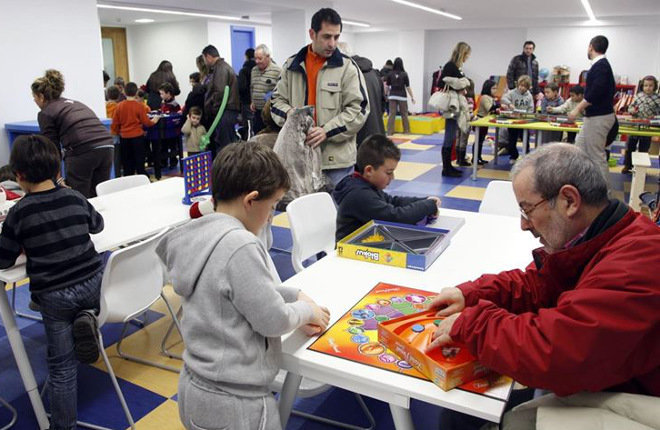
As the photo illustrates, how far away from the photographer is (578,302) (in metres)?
1.17

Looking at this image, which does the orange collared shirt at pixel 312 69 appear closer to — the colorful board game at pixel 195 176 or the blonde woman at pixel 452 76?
the colorful board game at pixel 195 176

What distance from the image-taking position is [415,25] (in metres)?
16.6

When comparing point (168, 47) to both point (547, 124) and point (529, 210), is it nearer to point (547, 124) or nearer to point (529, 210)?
point (547, 124)

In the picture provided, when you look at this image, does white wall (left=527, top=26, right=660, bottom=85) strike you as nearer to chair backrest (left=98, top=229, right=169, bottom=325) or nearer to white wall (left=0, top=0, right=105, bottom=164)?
white wall (left=0, top=0, right=105, bottom=164)

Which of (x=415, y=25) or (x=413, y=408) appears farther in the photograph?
(x=415, y=25)

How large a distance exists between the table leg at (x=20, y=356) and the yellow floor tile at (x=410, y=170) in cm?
584

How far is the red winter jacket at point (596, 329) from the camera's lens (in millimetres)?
1126

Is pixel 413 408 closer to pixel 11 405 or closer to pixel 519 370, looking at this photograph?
pixel 519 370

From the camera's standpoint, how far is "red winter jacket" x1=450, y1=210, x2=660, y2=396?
1.13 m

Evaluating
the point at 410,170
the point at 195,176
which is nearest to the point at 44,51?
the point at 195,176

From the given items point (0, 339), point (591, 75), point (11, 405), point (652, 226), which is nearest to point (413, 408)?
point (652, 226)

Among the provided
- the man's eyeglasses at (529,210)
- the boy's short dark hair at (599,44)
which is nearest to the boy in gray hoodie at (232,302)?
the man's eyeglasses at (529,210)

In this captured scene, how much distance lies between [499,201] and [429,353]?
208cm

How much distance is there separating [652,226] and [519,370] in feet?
1.60
